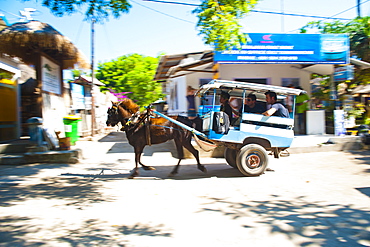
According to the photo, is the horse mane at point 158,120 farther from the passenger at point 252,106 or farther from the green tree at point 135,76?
the green tree at point 135,76

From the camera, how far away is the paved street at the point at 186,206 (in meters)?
3.77

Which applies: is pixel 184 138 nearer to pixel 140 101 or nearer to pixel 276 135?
pixel 276 135

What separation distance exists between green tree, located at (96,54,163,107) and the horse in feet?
50.0

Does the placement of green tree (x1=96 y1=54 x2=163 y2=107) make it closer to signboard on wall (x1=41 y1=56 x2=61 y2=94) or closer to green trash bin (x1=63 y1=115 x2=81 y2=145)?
signboard on wall (x1=41 y1=56 x2=61 y2=94)

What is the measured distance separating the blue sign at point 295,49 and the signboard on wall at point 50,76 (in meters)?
6.58

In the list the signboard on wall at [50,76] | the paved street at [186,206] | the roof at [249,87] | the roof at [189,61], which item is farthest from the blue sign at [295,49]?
the signboard on wall at [50,76]

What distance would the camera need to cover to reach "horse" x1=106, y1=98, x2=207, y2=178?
7.21 metres

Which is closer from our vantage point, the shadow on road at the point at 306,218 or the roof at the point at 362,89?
the shadow on road at the point at 306,218

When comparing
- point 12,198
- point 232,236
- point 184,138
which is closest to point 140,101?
point 184,138

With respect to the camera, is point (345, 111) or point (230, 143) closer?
point (230, 143)

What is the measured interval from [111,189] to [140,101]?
58.4ft

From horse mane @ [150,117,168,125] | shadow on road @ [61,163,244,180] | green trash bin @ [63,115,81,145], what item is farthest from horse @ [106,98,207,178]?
green trash bin @ [63,115,81,145]

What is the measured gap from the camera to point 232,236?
12.5ft

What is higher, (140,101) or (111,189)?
(140,101)
